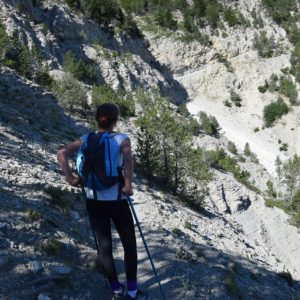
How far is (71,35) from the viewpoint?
35.8m

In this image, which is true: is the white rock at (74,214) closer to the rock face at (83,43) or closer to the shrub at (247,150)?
the rock face at (83,43)

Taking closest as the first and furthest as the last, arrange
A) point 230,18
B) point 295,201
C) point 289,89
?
point 295,201, point 289,89, point 230,18

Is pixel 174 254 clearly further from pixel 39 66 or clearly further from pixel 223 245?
pixel 39 66

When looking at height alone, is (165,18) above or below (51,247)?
above

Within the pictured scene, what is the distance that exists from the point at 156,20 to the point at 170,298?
162ft

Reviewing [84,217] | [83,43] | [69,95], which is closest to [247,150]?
[83,43]

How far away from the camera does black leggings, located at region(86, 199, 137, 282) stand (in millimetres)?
4375

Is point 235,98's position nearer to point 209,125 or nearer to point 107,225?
point 209,125

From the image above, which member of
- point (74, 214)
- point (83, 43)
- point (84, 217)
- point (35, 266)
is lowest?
point (84, 217)

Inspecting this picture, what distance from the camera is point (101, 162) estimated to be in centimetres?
425

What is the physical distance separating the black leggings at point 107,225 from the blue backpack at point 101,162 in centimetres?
13

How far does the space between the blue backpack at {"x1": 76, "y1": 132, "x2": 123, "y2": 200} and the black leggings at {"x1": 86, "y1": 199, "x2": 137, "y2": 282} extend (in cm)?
13

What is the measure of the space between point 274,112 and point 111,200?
44.0 m

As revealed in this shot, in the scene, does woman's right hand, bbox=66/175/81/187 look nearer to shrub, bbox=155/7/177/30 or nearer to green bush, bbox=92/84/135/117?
green bush, bbox=92/84/135/117
